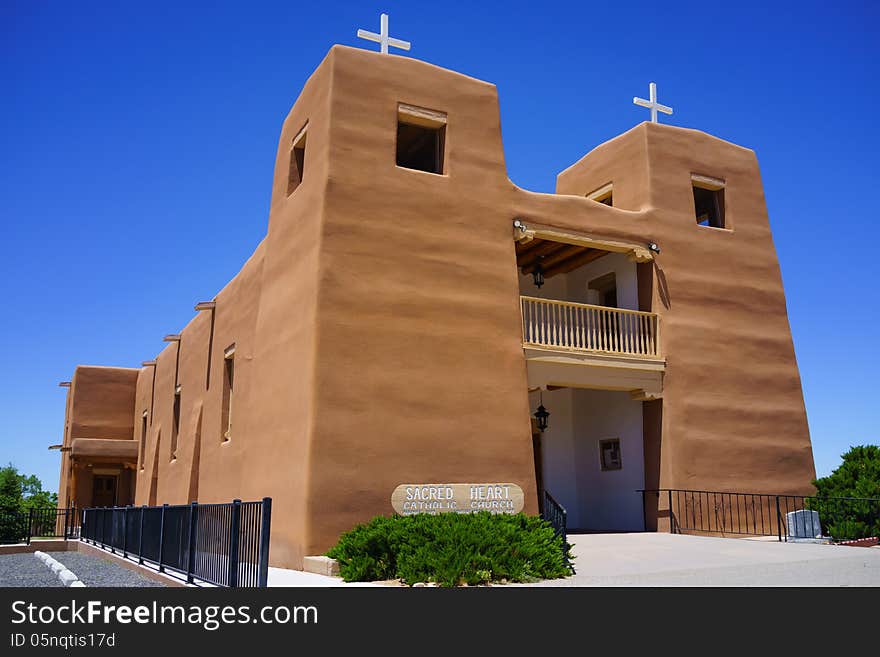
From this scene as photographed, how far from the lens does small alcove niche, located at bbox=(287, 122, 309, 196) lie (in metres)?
16.7

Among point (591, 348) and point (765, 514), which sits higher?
point (591, 348)

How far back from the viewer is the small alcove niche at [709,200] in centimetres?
1961

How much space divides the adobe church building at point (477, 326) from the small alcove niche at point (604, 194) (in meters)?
0.06

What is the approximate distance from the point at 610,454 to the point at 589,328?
3391 mm

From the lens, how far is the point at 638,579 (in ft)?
31.6

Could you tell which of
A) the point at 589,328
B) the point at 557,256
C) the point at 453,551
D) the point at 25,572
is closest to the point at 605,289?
the point at 557,256

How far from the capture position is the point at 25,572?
15.2 metres

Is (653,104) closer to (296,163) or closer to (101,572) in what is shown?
(296,163)

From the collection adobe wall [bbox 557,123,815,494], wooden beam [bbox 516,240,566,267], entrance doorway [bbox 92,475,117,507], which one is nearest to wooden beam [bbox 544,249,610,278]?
wooden beam [bbox 516,240,566,267]

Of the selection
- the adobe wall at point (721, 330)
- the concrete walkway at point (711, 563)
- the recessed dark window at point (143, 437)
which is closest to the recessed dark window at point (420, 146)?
the adobe wall at point (721, 330)
